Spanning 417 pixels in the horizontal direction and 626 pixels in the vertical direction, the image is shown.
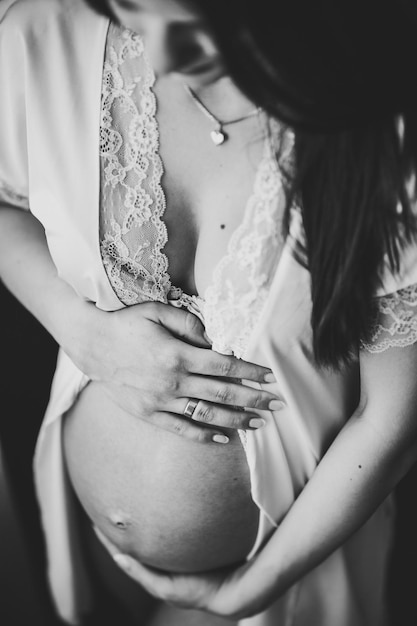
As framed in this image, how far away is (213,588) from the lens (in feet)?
3.27

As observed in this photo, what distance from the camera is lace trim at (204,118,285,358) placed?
26.4 inches

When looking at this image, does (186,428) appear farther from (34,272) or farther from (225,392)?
(34,272)

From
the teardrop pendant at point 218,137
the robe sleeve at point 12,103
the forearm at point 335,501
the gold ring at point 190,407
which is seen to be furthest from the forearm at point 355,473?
the robe sleeve at point 12,103

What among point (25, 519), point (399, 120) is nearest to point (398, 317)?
point (399, 120)

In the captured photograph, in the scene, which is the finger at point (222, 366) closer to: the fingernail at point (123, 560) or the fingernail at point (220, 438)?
the fingernail at point (220, 438)

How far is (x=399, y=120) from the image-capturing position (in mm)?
607

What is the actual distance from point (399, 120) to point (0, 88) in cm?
47

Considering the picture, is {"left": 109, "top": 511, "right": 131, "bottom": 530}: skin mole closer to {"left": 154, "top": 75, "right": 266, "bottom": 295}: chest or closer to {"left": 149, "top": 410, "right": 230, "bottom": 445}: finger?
{"left": 149, "top": 410, "right": 230, "bottom": 445}: finger

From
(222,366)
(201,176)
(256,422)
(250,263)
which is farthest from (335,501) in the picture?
(201,176)

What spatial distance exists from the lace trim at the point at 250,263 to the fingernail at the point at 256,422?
139 mm

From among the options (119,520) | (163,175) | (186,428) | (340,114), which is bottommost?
(119,520)

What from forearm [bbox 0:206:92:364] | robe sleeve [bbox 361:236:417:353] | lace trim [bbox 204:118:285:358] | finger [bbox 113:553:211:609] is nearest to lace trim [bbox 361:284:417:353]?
robe sleeve [bbox 361:236:417:353]

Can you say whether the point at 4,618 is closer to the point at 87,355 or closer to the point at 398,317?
the point at 87,355

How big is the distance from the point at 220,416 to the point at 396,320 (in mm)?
276
